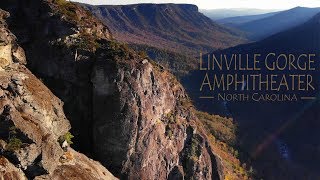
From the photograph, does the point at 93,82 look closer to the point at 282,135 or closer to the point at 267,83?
the point at 282,135

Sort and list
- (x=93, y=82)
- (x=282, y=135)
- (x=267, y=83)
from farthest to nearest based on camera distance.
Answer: (x=267, y=83) → (x=282, y=135) → (x=93, y=82)

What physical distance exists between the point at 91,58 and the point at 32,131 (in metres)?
12.8

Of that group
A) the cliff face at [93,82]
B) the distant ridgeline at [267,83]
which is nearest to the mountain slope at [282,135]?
the distant ridgeline at [267,83]

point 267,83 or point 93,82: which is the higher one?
point 93,82

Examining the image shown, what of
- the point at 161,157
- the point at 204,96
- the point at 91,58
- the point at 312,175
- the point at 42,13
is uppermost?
the point at 42,13

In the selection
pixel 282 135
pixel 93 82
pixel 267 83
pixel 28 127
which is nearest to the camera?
pixel 28 127

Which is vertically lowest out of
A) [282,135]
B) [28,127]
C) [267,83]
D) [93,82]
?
[282,135]

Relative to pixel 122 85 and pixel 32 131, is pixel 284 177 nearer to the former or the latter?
pixel 122 85

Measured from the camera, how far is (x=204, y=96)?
622 ft

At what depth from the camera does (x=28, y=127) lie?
104ft

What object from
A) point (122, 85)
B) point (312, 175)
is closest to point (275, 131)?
point (312, 175)

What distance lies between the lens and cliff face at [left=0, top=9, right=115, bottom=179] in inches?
1193

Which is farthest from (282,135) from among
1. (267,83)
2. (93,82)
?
(93,82)

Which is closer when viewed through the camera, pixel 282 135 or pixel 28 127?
pixel 28 127
